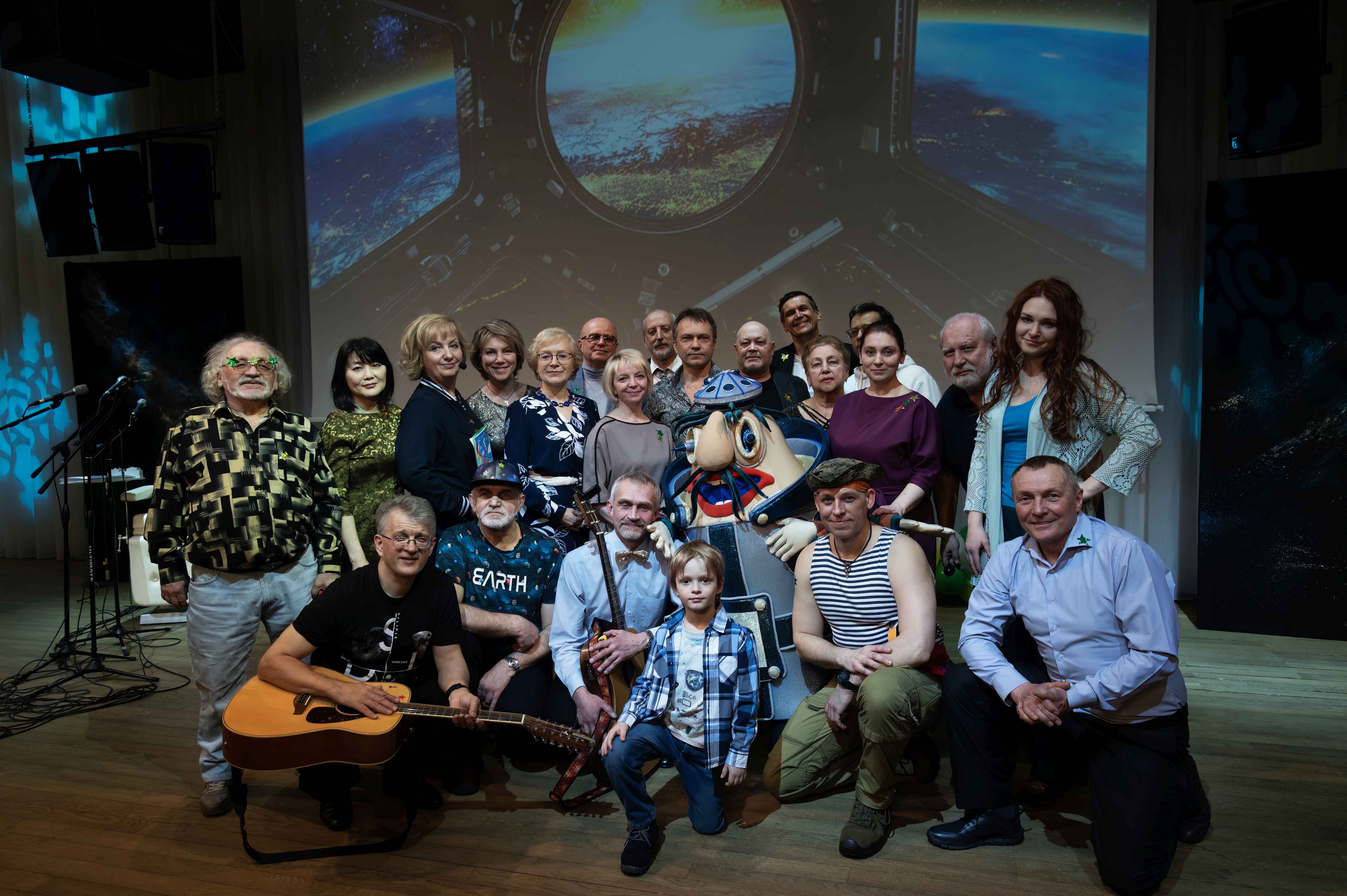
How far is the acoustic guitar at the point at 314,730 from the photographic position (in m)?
2.41

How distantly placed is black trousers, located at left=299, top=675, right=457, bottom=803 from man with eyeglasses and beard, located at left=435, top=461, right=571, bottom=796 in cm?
14

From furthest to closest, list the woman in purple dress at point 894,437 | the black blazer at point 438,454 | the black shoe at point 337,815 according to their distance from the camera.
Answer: the black blazer at point 438,454 → the woman in purple dress at point 894,437 → the black shoe at point 337,815

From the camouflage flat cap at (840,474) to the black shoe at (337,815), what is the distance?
71.4 inches

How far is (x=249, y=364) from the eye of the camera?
9.40ft

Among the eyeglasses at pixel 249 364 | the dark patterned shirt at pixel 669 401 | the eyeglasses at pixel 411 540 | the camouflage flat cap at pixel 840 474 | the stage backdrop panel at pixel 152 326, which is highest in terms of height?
the stage backdrop panel at pixel 152 326

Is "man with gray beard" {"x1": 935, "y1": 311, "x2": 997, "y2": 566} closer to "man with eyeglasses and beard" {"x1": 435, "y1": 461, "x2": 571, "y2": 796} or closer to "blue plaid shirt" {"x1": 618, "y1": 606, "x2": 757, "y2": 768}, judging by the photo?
"blue plaid shirt" {"x1": 618, "y1": 606, "x2": 757, "y2": 768}

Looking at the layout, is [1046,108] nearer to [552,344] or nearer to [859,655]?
[552,344]

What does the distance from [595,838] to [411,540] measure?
1080mm

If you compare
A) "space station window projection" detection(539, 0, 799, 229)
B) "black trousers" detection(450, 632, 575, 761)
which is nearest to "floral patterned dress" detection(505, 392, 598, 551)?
"black trousers" detection(450, 632, 575, 761)

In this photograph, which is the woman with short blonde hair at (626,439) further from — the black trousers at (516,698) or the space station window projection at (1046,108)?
the space station window projection at (1046,108)

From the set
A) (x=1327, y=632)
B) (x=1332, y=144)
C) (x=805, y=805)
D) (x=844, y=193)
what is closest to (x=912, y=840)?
(x=805, y=805)

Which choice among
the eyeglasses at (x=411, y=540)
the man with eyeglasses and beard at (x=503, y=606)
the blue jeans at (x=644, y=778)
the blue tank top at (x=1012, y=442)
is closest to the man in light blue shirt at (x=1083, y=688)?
the blue tank top at (x=1012, y=442)

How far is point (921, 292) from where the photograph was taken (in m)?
5.36

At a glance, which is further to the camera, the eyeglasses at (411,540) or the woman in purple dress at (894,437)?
the woman in purple dress at (894,437)
